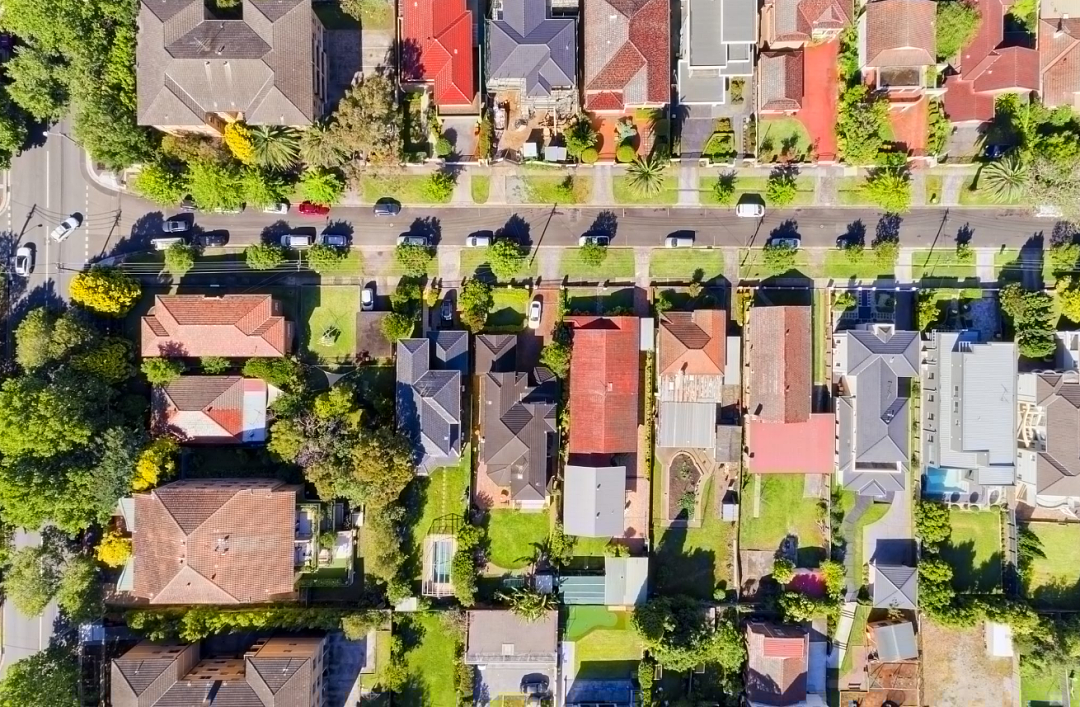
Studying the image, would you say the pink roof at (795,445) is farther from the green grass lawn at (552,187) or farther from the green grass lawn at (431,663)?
the green grass lawn at (431,663)

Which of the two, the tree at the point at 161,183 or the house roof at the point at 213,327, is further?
the house roof at the point at 213,327

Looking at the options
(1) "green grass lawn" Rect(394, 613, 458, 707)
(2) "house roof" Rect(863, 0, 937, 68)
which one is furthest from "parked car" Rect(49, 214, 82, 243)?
(2) "house roof" Rect(863, 0, 937, 68)

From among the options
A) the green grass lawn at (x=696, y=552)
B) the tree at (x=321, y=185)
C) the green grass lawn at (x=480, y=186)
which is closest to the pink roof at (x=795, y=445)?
the green grass lawn at (x=696, y=552)

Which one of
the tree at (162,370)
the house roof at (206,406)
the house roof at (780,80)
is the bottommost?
the house roof at (206,406)

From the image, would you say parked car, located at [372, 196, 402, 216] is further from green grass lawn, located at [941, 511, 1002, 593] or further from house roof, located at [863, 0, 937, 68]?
green grass lawn, located at [941, 511, 1002, 593]

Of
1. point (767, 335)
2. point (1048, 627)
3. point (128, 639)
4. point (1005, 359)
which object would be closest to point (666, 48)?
point (767, 335)

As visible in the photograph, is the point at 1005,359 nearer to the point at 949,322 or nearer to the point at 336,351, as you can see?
the point at 949,322
